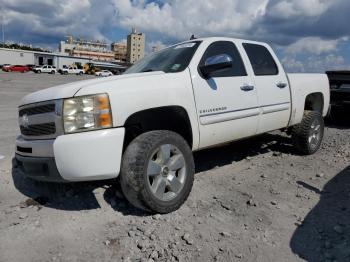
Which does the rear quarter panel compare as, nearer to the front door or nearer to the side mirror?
the front door

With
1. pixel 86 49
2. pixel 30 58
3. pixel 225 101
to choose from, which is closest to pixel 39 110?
pixel 225 101

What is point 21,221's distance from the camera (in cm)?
359

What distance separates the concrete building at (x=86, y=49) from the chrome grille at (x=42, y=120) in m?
99.1

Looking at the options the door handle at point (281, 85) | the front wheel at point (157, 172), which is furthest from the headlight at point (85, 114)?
the door handle at point (281, 85)

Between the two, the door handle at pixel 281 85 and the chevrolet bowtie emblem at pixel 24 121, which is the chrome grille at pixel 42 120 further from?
the door handle at pixel 281 85

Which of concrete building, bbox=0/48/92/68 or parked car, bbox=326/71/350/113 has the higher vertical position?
concrete building, bbox=0/48/92/68

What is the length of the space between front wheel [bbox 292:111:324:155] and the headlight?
12.2ft

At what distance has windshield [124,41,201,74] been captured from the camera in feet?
14.0

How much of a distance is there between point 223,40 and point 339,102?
527 cm

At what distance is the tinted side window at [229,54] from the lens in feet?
14.7

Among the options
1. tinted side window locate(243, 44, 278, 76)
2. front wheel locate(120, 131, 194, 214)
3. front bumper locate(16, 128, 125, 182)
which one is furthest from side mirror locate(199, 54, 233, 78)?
front bumper locate(16, 128, 125, 182)

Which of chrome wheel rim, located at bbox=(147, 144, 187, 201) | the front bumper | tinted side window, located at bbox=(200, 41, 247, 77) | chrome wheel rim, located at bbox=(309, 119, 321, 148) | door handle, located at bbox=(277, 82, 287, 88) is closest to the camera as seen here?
the front bumper

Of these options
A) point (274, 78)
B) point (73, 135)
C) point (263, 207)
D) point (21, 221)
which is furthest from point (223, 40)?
point (21, 221)

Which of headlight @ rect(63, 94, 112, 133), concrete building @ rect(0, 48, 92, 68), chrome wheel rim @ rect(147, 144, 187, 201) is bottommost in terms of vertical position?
chrome wheel rim @ rect(147, 144, 187, 201)
